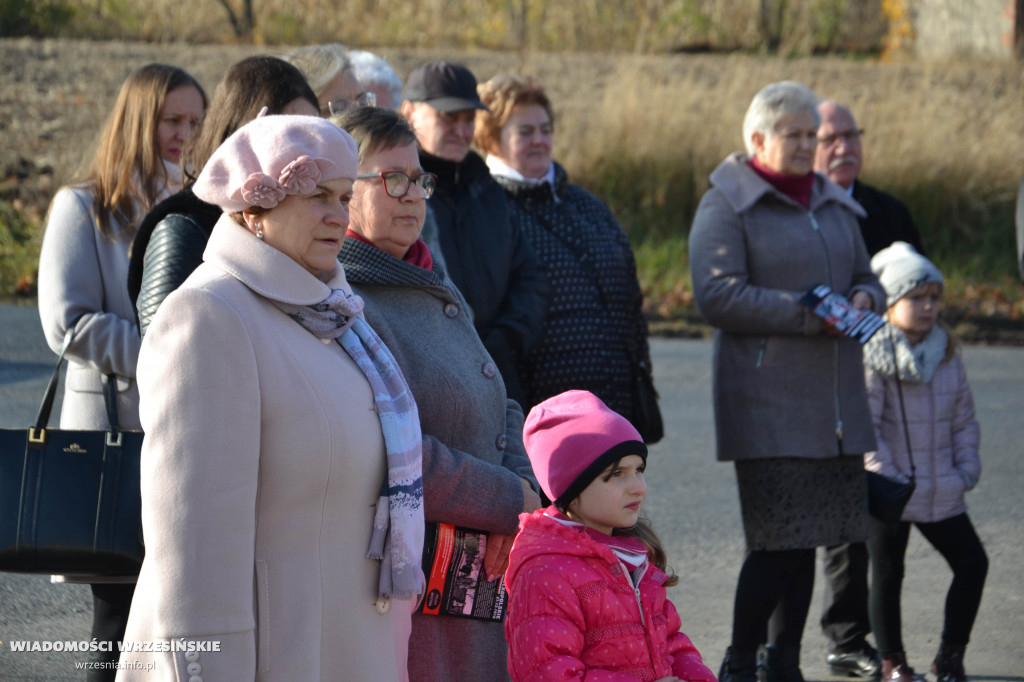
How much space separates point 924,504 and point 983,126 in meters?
12.3

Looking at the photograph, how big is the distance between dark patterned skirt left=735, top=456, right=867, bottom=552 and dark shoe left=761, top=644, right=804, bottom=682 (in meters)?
0.38

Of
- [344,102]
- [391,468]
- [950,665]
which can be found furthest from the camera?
[950,665]

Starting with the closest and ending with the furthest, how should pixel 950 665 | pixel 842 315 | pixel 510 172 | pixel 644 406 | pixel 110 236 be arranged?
pixel 110 236 → pixel 842 315 → pixel 950 665 → pixel 644 406 → pixel 510 172

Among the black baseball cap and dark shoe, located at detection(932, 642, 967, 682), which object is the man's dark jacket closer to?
dark shoe, located at detection(932, 642, 967, 682)

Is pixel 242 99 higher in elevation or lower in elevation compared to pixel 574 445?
higher

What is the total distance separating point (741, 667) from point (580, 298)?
1.44 m

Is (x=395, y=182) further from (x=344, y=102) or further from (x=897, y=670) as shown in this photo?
(x=897, y=670)

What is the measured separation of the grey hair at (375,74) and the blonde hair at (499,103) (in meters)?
0.37

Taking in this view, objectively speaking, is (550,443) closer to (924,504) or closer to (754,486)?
(754,486)

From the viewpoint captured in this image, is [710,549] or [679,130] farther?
[679,130]

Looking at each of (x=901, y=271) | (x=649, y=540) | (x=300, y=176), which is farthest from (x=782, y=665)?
(x=300, y=176)

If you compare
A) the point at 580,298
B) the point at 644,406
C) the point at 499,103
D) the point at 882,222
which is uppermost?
the point at 499,103

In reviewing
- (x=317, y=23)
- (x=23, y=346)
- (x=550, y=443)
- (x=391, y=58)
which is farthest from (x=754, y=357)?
(x=317, y=23)

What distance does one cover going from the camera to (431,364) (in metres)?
2.90
